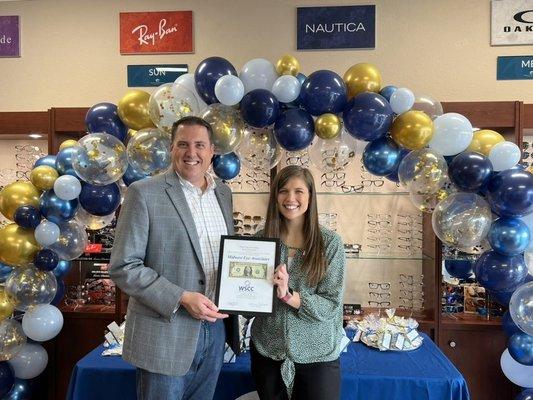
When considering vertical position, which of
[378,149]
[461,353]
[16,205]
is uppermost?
[378,149]

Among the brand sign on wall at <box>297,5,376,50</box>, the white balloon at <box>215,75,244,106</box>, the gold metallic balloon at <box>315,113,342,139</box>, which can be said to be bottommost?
the gold metallic balloon at <box>315,113,342,139</box>

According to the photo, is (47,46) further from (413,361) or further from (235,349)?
(413,361)

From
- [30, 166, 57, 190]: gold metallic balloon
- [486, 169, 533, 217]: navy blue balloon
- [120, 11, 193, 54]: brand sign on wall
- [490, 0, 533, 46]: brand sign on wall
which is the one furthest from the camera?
[120, 11, 193, 54]: brand sign on wall

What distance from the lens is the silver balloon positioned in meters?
2.18

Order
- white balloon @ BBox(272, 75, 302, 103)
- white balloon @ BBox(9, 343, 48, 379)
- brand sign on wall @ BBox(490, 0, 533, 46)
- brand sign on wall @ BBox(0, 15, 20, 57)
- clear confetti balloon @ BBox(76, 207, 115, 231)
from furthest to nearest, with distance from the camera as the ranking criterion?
1. brand sign on wall @ BBox(0, 15, 20, 57)
2. brand sign on wall @ BBox(490, 0, 533, 46)
3. white balloon @ BBox(9, 343, 48, 379)
4. clear confetti balloon @ BBox(76, 207, 115, 231)
5. white balloon @ BBox(272, 75, 302, 103)

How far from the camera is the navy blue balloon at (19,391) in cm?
280

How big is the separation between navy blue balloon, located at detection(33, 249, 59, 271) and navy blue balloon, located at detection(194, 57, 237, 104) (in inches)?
52.4

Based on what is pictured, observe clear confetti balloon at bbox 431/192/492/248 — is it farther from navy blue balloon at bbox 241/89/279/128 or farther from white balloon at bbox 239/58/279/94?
white balloon at bbox 239/58/279/94

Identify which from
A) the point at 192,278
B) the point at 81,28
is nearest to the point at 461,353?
the point at 192,278

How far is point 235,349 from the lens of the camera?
1.94m

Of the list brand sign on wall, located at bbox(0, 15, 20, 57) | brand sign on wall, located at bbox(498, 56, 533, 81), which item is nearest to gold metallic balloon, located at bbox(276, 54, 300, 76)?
brand sign on wall, located at bbox(498, 56, 533, 81)

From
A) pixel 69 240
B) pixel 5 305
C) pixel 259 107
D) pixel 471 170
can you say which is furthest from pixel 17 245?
pixel 471 170

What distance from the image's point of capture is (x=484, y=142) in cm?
224

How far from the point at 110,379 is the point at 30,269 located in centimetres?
88
